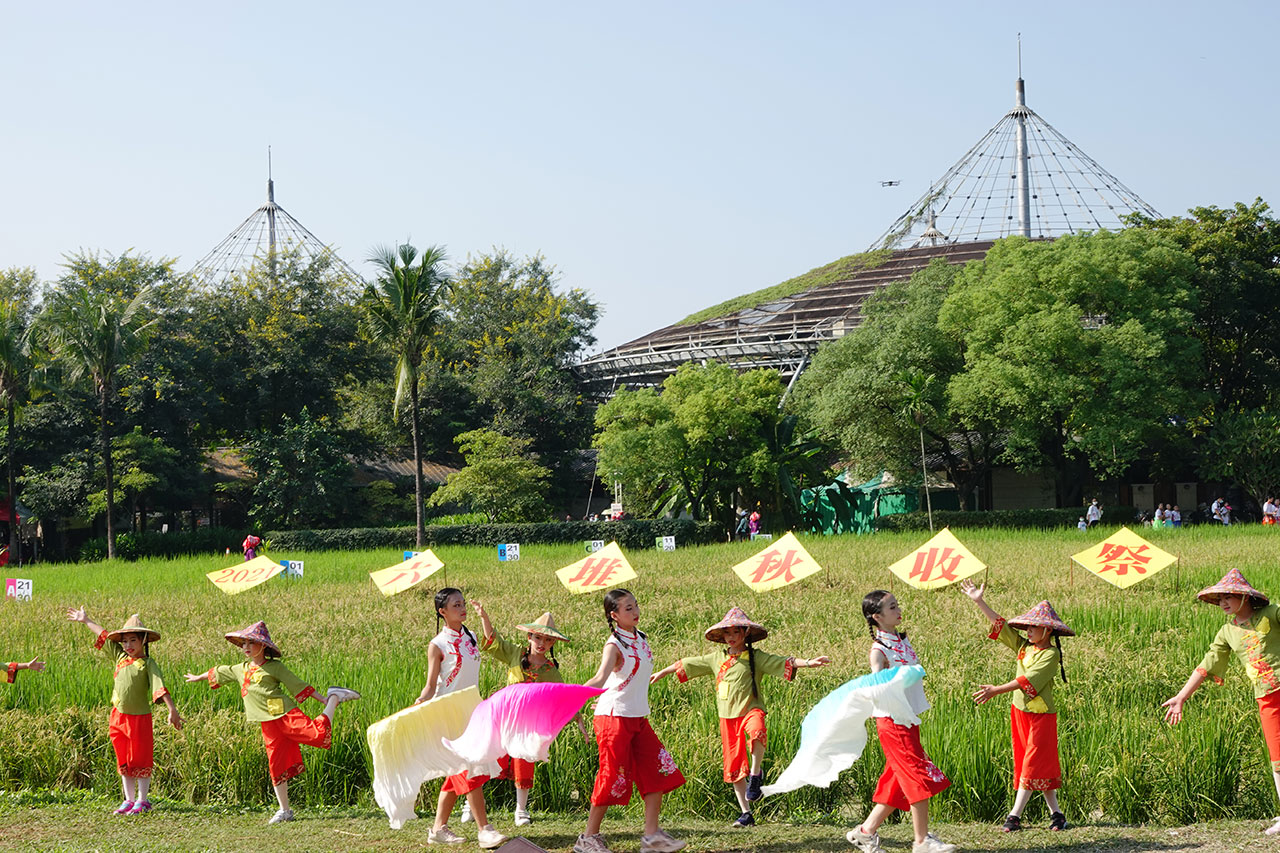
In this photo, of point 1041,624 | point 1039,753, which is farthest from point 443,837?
point 1041,624

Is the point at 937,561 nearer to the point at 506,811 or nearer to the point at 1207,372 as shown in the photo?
the point at 506,811

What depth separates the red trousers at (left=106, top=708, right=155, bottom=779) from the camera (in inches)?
332

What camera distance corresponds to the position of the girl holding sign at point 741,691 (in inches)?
301

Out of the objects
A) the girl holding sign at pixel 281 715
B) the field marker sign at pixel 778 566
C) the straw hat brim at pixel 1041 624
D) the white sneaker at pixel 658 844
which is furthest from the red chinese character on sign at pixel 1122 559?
A: the girl holding sign at pixel 281 715

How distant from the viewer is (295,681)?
8.14m

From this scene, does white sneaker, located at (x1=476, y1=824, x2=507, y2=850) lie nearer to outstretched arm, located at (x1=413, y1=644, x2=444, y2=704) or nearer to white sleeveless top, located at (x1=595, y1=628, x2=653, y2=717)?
outstretched arm, located at (x1=413, y1=644, x2=444, y2=704)

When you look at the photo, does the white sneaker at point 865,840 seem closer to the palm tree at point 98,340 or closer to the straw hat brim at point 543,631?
the straw hat brim at point 543,631

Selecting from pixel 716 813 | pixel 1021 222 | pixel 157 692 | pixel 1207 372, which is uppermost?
pixel 1021 222

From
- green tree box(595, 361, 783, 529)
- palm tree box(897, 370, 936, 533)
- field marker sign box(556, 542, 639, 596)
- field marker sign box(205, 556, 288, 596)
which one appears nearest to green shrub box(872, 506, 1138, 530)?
palm tree box(897, 370, 936, 533)

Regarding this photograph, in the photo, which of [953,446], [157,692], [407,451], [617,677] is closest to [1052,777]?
[617,677]

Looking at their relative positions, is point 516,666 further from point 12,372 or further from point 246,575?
point 12,372

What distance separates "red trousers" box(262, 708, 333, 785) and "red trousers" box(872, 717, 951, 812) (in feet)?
12.6

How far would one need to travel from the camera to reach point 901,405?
123ft

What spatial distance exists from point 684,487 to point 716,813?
3016 cm
